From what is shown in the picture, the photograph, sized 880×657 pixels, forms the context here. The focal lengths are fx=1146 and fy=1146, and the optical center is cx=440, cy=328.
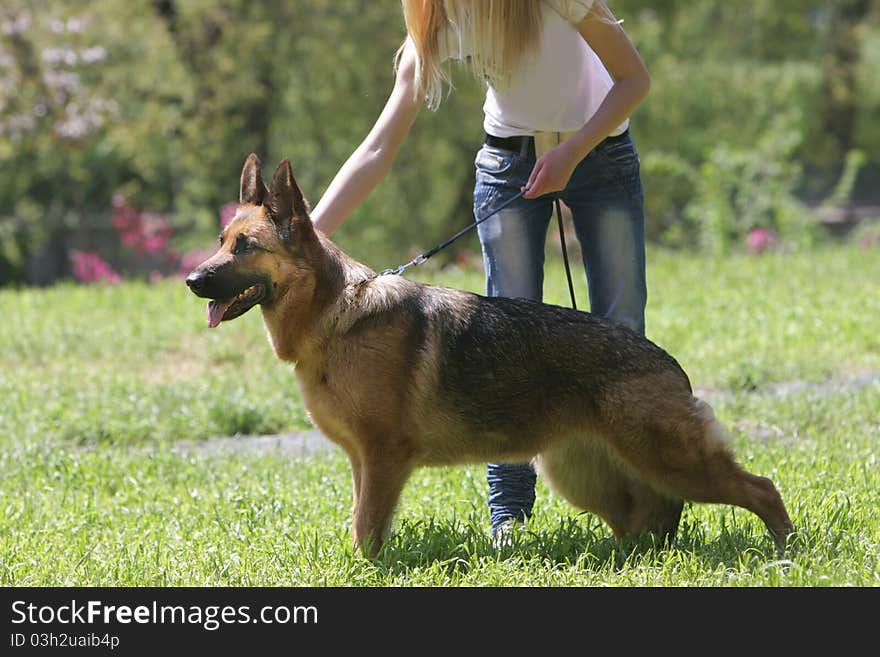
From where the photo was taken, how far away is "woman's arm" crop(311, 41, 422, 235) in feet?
15.2

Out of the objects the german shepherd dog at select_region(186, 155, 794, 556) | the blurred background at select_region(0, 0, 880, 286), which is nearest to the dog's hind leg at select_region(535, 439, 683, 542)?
the german shepherd dog at select_region(186, 155, 794, 556)

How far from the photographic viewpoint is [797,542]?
4371mm

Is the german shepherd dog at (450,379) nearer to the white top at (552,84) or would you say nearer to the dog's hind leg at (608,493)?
the dog's hind leg at (608,493)

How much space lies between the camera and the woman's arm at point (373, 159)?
464 centimetres

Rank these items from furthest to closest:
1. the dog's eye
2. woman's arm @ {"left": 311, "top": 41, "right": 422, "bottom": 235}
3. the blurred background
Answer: the blurred background → woman's arm @ {"left": 311, "top": 41, "right": 422, "bottom": 235} → the dog's eye

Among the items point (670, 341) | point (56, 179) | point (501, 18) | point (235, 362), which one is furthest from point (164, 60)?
point (501, 18)

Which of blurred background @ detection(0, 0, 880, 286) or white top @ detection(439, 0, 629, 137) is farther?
blurred background @ detection(0, 0, 880, 286)

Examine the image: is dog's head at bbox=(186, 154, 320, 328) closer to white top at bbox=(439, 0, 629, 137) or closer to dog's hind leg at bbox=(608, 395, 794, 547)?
white top at bbox=(439, 0, 629, 137)

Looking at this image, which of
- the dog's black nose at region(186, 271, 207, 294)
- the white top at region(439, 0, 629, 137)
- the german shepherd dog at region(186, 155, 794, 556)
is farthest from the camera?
the white top at region(439, 0, 629, 137)

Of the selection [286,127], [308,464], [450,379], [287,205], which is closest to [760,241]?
[286,127]

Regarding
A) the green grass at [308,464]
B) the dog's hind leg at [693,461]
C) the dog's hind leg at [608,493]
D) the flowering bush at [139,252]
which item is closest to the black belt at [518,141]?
the dog's hind leg at [693,461]

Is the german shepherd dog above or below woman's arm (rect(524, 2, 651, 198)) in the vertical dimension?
below

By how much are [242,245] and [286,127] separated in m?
18.1
